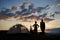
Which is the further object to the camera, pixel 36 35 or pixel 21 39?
pixel 36 35

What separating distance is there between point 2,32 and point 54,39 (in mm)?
1585

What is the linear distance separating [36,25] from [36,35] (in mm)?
323

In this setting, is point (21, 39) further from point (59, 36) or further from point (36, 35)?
point (59, 36)

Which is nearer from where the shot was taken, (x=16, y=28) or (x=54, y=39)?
(x=54, y=39)

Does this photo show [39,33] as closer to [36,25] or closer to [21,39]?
[36,25]

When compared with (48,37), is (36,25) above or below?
above

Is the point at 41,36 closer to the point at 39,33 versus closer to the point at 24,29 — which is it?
the point at 39,33

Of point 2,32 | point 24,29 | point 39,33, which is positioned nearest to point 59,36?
point 39,33

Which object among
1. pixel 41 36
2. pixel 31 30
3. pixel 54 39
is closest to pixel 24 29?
pixel 31 30

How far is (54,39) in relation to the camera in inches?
204

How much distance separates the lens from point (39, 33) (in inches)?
218

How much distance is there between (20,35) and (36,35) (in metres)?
0.47

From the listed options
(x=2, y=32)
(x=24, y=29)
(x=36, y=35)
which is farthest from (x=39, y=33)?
(x=2, y=32)

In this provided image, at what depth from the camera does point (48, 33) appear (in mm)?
5496
